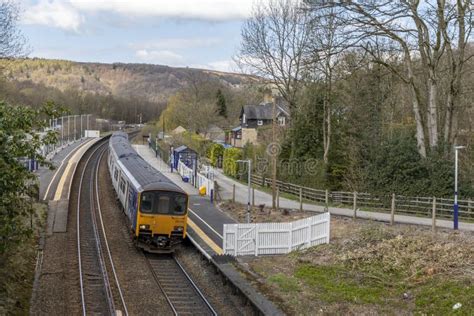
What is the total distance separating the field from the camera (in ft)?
42.9

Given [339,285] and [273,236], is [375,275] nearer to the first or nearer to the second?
[339,285]

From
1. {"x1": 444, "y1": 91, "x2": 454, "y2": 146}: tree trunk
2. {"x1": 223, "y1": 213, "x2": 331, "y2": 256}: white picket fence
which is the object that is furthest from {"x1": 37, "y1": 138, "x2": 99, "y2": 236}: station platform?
{"x1": 444, "y1": 91, "x2": 454, "y2": 146}: tree trunk

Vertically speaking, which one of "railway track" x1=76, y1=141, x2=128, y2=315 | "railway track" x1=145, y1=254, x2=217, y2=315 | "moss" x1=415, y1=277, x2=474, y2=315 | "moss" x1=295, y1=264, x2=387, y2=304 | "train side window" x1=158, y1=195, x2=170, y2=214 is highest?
"train side window" x1=158, y1=195, x2=170, y2=214

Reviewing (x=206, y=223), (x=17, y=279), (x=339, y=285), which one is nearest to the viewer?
(x=339, y=285)

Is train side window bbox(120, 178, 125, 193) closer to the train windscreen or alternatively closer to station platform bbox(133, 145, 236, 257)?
station platform bbox(133, 145, 236, 257)

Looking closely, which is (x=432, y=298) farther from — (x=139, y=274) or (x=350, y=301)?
(x=139, y=274)

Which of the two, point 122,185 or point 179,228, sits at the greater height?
point 122,185

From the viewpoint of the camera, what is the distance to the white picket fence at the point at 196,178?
35.5 meters

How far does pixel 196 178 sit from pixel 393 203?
1822cm

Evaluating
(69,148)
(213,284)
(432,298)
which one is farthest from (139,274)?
(69,148)

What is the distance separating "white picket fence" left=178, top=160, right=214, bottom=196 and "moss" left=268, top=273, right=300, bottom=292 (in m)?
17.5

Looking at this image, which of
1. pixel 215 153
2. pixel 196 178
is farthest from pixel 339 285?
pixel 215 153

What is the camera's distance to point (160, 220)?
20594 mm

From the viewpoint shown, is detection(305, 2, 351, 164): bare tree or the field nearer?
the field
